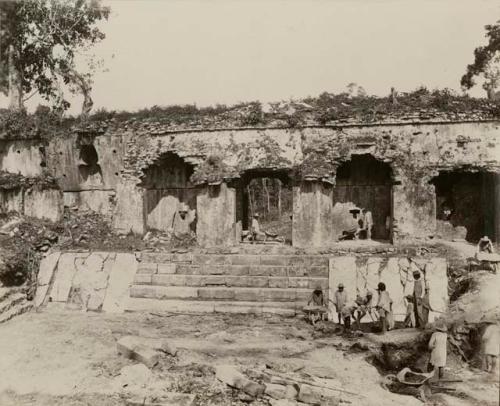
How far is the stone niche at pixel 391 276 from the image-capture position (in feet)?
36.2

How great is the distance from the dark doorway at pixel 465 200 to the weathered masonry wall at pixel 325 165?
0.13 m

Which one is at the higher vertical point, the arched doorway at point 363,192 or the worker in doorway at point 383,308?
the arched doorway at point 363,192

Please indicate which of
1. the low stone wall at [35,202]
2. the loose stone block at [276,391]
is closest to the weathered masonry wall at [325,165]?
the low stone wall at [35,202]

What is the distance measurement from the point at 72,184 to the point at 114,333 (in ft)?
31.9

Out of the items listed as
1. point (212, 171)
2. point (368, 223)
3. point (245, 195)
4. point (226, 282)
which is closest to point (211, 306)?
point (226, 282)

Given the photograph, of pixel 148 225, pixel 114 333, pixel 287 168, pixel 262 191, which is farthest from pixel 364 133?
pixel 262 191

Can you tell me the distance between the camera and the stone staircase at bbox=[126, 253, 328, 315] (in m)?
11.4

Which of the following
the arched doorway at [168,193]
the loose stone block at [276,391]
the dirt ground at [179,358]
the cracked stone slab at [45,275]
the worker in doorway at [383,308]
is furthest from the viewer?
the arched doorway at [168,193]

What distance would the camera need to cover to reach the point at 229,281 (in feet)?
39.7

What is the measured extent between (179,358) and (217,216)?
7.43m

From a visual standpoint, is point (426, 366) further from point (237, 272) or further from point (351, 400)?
point (237, 272)

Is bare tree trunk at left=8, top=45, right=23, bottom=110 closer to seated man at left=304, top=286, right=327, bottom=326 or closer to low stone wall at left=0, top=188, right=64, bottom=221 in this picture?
low stone wall at left=0, top=188, right=64, bottom=221

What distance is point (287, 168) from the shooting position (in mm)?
15062

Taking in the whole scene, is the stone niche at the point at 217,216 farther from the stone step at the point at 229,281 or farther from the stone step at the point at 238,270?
the stone step at the point at 229,281
